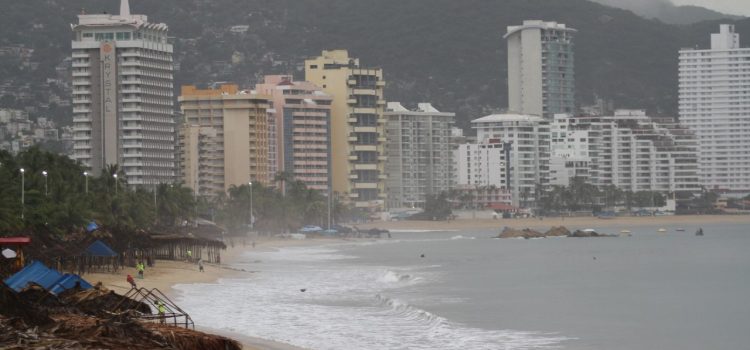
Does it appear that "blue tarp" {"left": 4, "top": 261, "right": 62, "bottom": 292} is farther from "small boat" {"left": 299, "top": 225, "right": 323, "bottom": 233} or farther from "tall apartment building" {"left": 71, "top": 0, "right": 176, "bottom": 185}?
"tall apartment building" {"left": 71, "top": 0, "right": 176, "bottom": 185}

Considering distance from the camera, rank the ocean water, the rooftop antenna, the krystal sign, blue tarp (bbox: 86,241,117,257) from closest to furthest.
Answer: the ocean water, blue tarp (bbox: 86,241,117,257), the krystal sign, the rooftop antenna

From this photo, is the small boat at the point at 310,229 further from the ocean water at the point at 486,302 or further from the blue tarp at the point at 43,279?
the blue tarp at the point at 43,279

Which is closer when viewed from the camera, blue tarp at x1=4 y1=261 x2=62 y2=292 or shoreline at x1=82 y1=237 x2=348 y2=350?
blue tarp at x1=4 y1=261 x2=62 y2=292

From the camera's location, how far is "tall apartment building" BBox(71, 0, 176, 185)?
186m

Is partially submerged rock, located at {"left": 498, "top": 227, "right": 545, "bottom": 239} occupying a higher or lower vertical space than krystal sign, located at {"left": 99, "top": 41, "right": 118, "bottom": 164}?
lower

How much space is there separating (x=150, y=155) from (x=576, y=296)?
418 feet

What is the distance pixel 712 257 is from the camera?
116188 mm

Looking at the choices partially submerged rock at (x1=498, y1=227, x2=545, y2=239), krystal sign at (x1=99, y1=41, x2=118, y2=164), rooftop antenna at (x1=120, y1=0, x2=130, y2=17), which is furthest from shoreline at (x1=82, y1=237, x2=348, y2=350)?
rooftop antenna at (x1=120, y1=0, x2=130, y2=17)

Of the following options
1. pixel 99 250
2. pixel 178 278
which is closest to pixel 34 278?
pixel 99 250

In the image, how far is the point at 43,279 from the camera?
38.7 metres

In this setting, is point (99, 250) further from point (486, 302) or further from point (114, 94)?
point (114, 94)

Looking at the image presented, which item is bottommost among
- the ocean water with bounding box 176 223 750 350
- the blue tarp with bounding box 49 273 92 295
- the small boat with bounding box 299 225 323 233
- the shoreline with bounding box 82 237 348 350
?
the ocean water with bounding box 176 223 750 350

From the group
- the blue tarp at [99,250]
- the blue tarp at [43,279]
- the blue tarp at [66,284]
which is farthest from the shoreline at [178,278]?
the blue tarp at [43,279]

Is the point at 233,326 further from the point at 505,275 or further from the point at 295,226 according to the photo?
the point at 295,226
